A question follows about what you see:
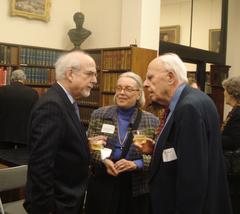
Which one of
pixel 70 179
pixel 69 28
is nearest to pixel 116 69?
pixel 69 28

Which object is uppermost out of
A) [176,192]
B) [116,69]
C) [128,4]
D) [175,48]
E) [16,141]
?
[128,4]

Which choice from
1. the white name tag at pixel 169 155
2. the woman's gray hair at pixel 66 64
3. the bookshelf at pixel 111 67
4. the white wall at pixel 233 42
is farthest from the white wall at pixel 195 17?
the white name tag at pixel 169 155

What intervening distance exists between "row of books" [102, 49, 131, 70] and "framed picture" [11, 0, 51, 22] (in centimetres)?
138

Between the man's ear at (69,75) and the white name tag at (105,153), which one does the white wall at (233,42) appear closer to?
the white name tag at (105,153)

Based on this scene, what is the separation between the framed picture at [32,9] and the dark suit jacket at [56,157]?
423 centimetres

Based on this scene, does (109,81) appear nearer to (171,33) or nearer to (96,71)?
(171,33)

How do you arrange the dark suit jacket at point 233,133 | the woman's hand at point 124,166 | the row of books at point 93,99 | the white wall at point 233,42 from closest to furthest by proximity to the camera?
the woman's hand at point 124,166 → the dark suit jacket at point 233,133 → the row of books at point 93,99 → the white wall at point 233,42

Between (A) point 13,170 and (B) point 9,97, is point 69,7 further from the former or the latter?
(A) point 13,170


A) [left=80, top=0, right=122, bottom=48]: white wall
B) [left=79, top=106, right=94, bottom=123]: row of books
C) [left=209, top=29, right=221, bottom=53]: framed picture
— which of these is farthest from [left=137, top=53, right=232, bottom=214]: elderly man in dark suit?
[left=209, top=29, right=221, bottom=53]: framed picture

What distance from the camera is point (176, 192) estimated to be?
5.52ft

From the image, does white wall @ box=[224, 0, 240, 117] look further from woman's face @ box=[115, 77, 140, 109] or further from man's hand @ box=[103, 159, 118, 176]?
man's hand @ box=[103, 159, 118, 176]

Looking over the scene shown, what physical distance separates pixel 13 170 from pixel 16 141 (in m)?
2.00

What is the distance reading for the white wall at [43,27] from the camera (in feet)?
18.9

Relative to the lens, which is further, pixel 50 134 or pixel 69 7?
pixel 69 7
